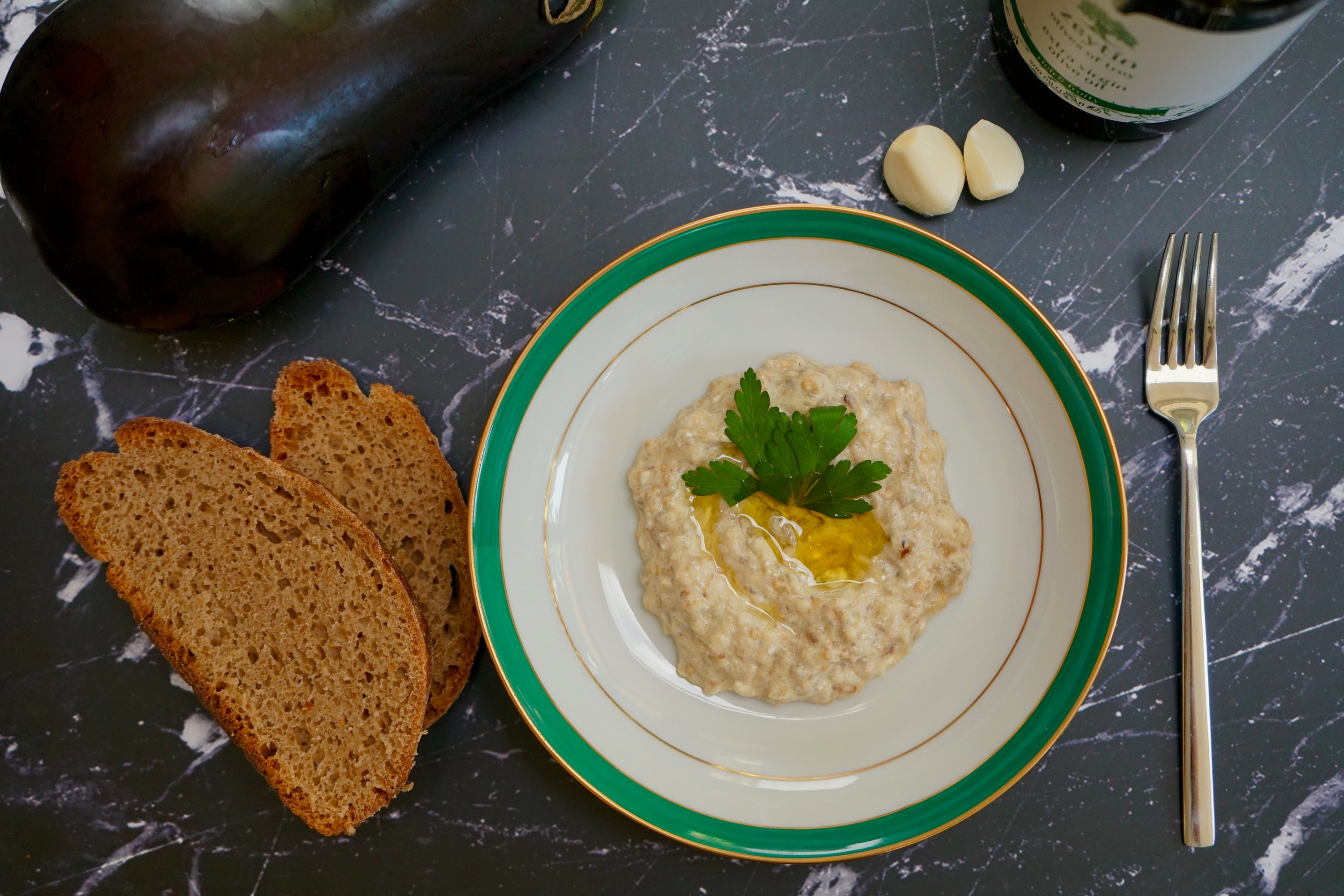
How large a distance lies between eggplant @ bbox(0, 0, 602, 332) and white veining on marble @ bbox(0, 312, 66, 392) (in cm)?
43

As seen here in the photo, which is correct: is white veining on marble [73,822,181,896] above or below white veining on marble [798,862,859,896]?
above

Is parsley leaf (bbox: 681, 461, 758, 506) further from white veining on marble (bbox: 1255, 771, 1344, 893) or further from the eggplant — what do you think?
Answer: white veining on marble (bbox: 1255, 771, 1344, 893)

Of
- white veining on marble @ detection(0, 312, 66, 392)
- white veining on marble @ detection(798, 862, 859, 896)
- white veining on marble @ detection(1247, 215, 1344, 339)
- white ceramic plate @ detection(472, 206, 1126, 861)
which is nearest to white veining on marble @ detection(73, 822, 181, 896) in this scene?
white ceramic plate @ detection(472, 206, 1126, 861)

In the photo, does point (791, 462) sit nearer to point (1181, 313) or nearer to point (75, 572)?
point (1181, 313)

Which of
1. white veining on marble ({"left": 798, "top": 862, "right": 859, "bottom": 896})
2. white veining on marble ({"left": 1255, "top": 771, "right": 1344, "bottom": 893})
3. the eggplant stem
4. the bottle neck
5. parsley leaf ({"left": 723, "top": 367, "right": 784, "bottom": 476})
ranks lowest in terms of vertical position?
white veining on marble ({"left": 1255, "top": 771, "right": 1344, "bottom": 893})

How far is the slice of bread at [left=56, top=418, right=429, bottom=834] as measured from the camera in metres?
1.74

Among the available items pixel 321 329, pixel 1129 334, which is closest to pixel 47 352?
pixel 321 329

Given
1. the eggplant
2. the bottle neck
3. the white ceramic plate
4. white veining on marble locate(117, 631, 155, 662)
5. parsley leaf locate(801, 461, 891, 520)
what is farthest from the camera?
white veining on marble locate(117, 631, 155, 662)

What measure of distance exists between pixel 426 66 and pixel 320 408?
29.7 inches

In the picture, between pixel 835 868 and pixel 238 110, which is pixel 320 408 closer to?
pixel 238 110

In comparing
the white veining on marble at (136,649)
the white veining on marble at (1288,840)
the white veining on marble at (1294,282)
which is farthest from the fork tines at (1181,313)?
the white veining on marble at (136,649)

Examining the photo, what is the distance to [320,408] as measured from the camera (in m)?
1.83

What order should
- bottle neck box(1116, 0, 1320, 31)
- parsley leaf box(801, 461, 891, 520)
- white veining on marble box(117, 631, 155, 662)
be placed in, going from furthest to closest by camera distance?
white veining on marble box(117, 631, 155, 662), parsley leaf box(801, 461, 891, 520), bottle neck box(1116, 0, 1320, 31)

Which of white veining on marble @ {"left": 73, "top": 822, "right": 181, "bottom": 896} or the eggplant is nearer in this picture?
the eggplant
